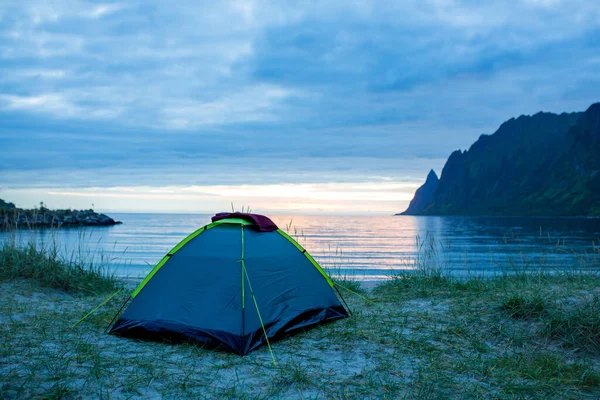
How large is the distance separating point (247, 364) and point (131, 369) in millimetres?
1347

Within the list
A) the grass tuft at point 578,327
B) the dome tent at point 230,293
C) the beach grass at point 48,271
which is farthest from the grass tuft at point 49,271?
the grass tuft at point 578,327

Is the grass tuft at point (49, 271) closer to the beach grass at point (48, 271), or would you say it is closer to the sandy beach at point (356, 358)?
the beach grass at point (48, 271)

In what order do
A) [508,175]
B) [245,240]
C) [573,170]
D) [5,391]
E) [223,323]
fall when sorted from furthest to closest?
[508,175] < [573,170] < [245,240] < [223,323] < [5,391]

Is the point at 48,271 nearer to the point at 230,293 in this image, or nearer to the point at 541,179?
the point at 230,293

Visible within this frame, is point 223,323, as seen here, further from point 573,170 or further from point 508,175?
point 508,175

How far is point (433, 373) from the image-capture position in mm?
4961

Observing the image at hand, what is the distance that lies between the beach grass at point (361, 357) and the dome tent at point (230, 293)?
0.23m

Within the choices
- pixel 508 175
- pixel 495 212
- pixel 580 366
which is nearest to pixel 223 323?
pixel 580 366

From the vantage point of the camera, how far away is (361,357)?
18.4ft

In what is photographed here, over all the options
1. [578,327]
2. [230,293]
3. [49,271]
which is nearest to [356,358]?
[230,293]

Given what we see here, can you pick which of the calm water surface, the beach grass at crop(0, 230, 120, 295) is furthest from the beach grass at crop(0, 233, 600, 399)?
the calm water surface

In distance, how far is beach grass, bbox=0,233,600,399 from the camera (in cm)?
448

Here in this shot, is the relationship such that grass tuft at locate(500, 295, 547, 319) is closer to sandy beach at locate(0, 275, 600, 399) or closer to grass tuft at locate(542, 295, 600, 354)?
sandy beach at locate(0, 275, 600, 399)

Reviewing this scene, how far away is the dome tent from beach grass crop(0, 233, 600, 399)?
0.23 meters
